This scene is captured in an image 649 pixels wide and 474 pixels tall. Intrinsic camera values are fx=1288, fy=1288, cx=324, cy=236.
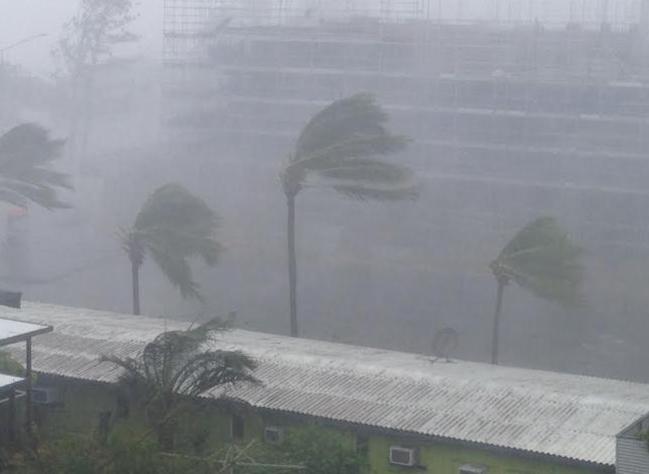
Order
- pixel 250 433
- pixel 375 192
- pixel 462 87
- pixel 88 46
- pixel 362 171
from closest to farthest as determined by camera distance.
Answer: pixel 250 433, pixel 362 171, pixel 375 192, pixel 462 87, pixel 88 46

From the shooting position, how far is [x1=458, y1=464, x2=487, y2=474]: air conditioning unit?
1065cm

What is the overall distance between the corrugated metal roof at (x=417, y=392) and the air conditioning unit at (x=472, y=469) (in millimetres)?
250

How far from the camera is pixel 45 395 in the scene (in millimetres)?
12656

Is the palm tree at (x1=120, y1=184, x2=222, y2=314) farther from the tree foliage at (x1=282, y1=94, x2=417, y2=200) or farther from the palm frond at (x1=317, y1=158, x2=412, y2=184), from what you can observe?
the palm frond at (x1=317, y1=158, x2=412, y2=184)

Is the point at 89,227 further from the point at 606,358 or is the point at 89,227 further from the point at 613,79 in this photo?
the point at 606,358

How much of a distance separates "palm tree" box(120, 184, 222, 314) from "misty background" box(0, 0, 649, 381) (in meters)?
4.78

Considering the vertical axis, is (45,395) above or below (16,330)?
below

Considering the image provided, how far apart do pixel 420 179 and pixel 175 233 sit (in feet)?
39.0

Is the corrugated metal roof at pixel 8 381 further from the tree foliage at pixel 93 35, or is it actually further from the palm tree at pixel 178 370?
the tree foliage at pixel 93 35

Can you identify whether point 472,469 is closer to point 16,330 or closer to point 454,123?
point 16,330

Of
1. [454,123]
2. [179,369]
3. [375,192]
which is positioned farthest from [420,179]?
[179,369]

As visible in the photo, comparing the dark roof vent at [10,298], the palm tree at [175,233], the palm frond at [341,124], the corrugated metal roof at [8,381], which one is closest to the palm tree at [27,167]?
the palm tree at [175,233]

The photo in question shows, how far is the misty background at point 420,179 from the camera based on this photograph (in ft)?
80.4

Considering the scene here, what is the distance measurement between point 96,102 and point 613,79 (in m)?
20.6
